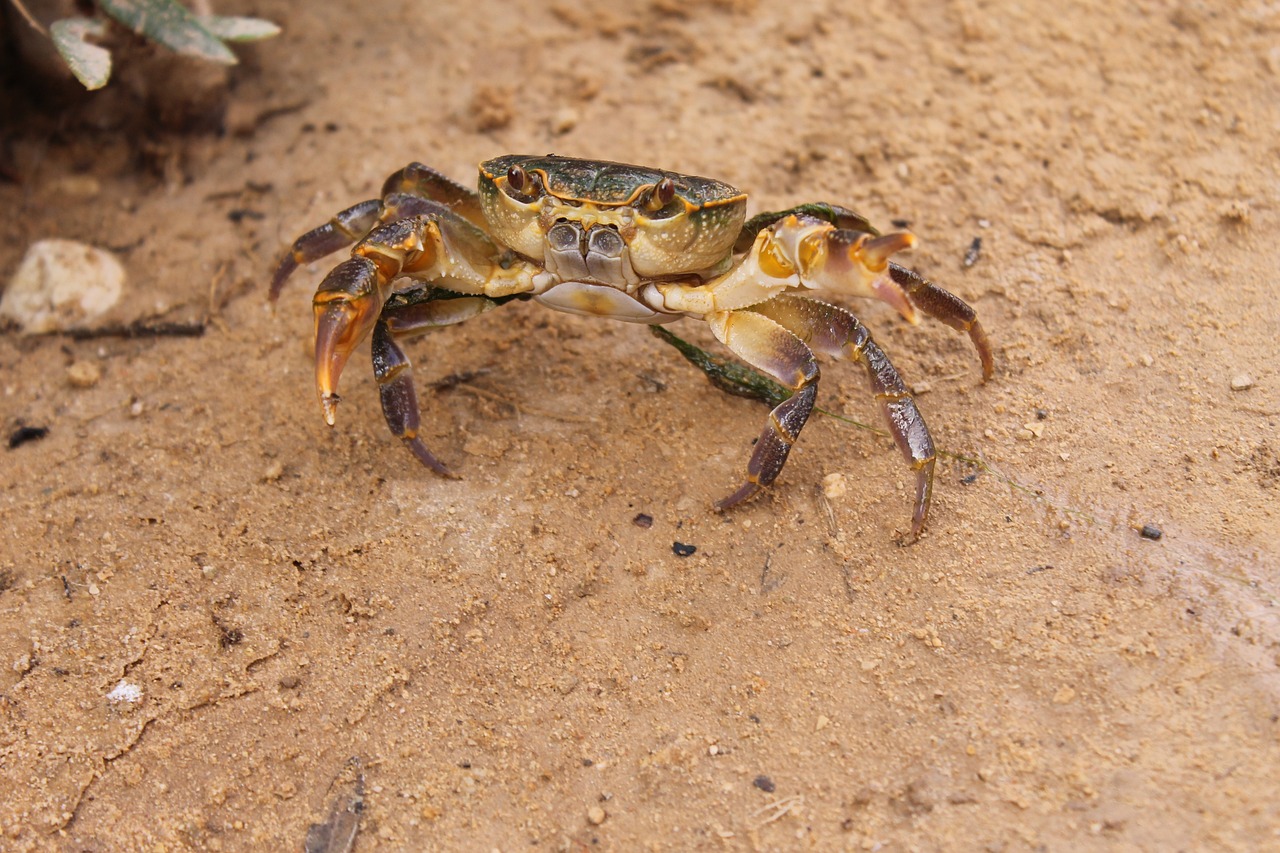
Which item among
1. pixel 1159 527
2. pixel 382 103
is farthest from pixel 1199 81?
pixel 382 103

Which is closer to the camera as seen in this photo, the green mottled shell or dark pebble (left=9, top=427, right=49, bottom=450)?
the green mottled shell

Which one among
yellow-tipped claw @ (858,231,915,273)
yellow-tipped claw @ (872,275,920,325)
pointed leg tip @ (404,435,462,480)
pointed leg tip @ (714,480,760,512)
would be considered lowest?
pointed leg tip @ (404,435,462,480)

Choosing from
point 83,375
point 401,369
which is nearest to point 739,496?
point 401,369

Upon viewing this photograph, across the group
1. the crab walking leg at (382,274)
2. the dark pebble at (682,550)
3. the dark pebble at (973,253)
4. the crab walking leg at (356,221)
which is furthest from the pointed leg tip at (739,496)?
the dark pebble at (973,253)

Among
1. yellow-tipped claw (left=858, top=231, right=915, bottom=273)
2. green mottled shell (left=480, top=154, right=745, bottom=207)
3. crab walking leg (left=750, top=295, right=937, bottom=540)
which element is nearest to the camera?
yellow-tipped claw (left=858, top=231, right=915, bottom=273)

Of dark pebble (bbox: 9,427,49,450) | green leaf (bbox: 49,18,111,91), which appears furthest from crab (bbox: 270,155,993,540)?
dark pebble (bbox: 9,427,49,450)

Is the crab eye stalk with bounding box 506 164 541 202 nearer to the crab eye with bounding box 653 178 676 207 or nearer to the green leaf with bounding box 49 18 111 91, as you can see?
the crab eye with bounding box 653 178 676 207

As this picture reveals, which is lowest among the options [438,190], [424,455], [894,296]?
[424,455]

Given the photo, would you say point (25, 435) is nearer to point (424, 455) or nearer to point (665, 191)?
point (424, 455)

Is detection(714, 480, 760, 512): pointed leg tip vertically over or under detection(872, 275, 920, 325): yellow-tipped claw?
under
